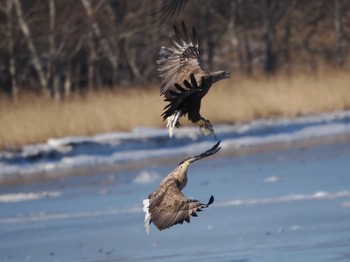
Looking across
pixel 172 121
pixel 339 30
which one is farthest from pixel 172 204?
pixel 339 30

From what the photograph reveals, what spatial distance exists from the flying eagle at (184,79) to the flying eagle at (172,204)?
0.86 ft

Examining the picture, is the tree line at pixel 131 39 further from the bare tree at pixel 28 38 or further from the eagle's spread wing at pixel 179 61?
the eagle's spread wing at pixel 179 61

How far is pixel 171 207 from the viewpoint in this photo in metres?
6.56

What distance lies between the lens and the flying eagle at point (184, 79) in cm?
666

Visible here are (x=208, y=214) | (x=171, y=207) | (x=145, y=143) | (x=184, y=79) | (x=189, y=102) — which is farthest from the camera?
(x=145, y=143)

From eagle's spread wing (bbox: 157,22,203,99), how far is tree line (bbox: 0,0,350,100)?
1514cm

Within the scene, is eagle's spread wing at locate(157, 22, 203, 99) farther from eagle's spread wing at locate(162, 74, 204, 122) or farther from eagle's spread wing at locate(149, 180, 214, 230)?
eagle's spread wing at locate(149, 180, 214, 230)

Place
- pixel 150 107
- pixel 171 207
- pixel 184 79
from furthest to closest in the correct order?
pixel 150 107
pixel 184 79
pixel 171 207

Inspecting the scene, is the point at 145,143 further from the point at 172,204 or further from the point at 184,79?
the point at 172,204

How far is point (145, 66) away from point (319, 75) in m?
8.25

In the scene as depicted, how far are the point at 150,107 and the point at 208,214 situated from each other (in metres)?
8.58

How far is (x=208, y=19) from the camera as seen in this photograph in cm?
3072

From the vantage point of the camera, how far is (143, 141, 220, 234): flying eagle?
645 cm

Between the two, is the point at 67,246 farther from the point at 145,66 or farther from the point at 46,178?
the point at 145,66
